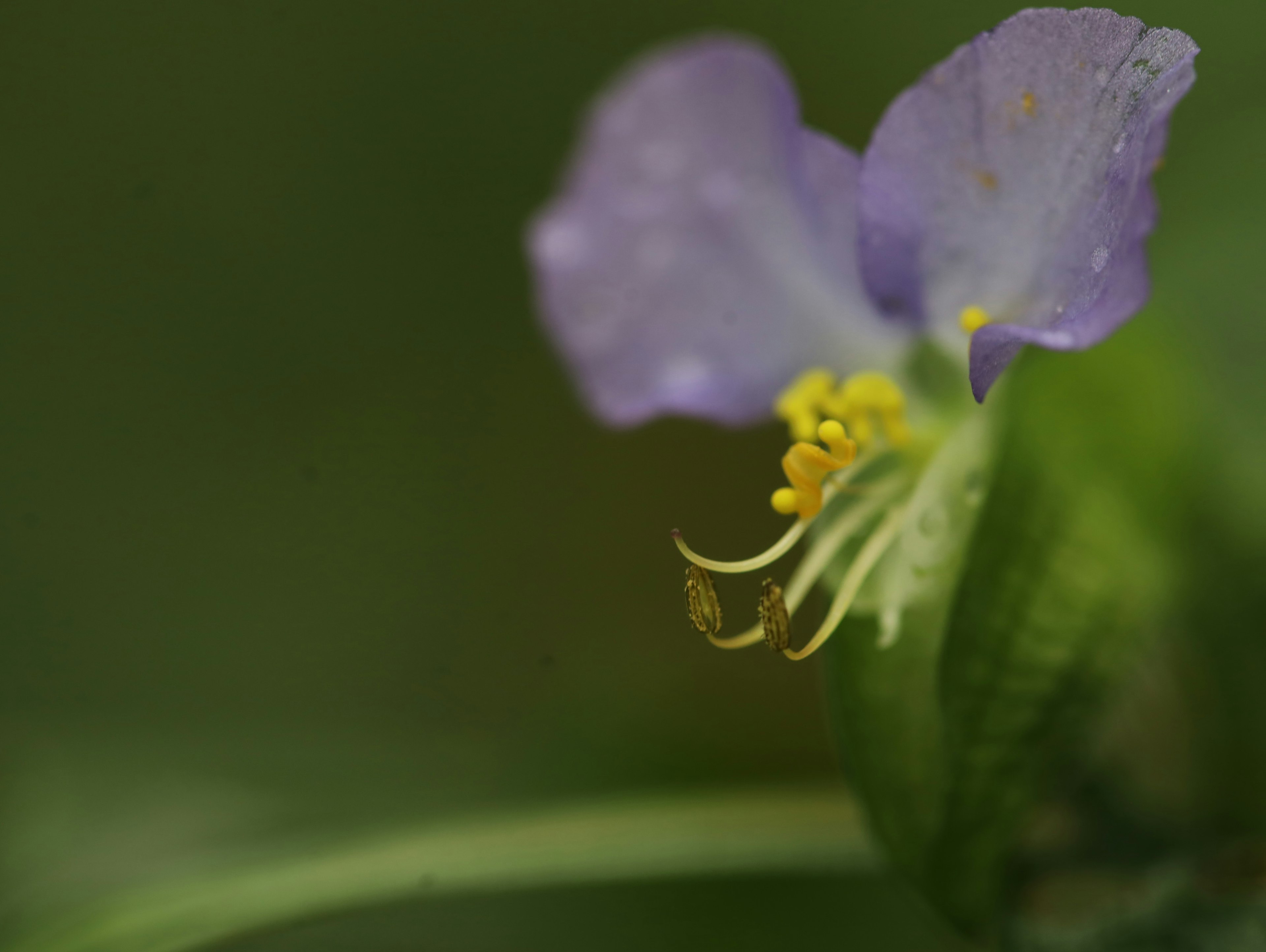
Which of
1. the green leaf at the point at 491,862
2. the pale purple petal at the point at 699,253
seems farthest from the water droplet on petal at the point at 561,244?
the green leaf at the point at 491,862

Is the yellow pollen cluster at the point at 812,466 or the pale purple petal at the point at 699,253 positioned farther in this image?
the pale purple petal at the point at 699,253

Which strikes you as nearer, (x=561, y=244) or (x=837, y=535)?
(x=837, y=535)

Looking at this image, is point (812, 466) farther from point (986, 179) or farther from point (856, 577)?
point (986, 179)

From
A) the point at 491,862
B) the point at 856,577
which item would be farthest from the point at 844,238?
the point at 491,862

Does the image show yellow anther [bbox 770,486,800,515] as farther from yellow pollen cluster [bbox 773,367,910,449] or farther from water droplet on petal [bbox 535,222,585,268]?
water droplet on petal [bbox 535,222,585,268]

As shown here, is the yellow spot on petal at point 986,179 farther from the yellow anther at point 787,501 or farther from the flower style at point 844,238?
the yellow anther at point 787,501

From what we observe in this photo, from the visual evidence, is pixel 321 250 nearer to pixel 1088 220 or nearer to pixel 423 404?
pixel 423 404
